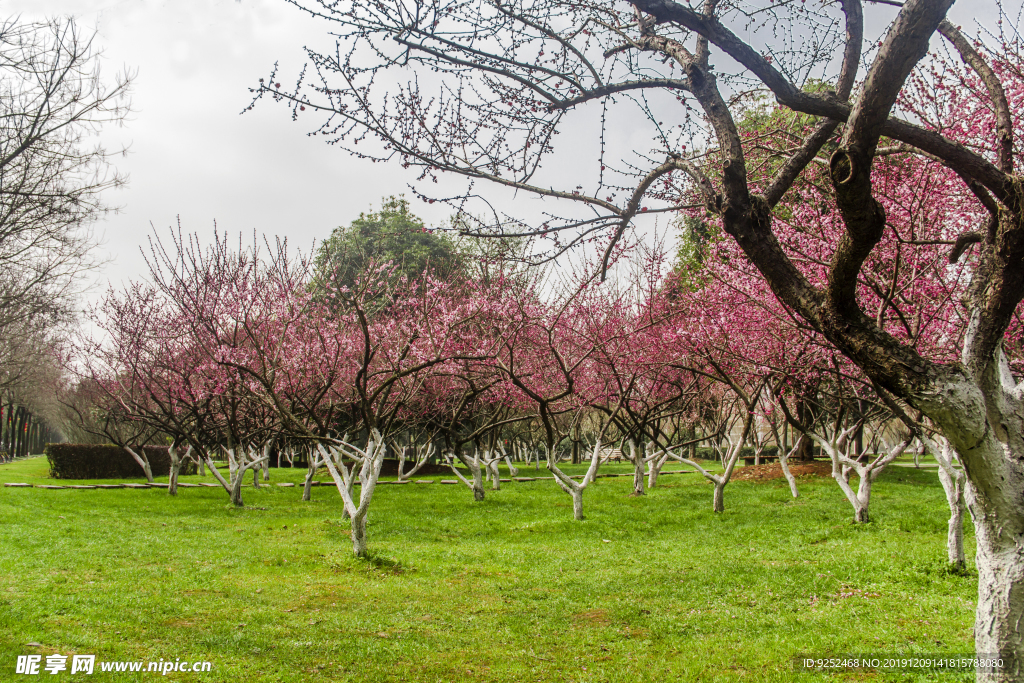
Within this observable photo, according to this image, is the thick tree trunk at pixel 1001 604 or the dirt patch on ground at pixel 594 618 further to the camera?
the dirt patch on ground at pixel 594 618

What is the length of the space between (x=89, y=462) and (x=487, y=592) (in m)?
23.6

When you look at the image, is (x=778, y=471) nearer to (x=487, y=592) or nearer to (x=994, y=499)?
(x=487, y=592)

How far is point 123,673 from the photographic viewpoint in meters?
5.41

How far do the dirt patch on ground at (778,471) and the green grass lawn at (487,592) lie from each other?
7.41 meters

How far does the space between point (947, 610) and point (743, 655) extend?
2.62m

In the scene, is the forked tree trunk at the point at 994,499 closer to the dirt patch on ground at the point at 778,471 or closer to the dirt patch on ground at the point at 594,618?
the dirt patch on ground at the point at 594,618

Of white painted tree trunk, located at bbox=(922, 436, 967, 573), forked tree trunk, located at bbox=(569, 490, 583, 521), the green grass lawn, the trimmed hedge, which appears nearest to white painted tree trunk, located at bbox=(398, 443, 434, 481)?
the green grass lawn

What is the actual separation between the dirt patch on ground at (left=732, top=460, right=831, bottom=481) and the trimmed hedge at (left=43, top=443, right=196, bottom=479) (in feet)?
77.6

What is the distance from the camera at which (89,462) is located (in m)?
25.8

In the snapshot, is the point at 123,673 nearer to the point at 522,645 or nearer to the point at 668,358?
the point at 522,645

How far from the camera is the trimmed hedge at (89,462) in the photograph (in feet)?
82.0

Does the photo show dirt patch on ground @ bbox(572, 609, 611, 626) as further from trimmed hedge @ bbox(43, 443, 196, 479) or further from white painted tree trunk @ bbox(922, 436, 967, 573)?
trimmed hedge @ bbox(43, 443, 196, 479)

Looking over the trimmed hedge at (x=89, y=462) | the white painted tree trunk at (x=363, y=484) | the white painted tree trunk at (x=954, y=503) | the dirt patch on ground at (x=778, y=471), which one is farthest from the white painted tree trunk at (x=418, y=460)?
the white painted tree trunk at (x=954, y=503)

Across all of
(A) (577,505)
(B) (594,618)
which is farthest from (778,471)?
(B) (594,618)
